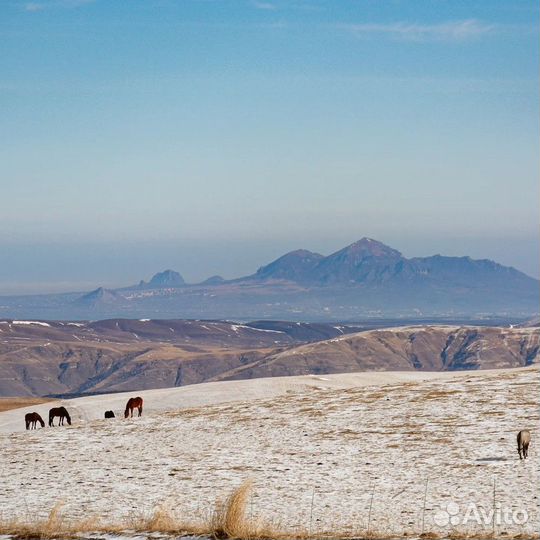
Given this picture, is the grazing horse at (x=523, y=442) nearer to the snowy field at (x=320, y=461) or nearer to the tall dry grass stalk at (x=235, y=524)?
the snowy field at (x=320, y=461)

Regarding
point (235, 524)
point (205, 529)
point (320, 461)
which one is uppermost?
point (235, 524)

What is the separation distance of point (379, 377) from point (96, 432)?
41257 millimetres

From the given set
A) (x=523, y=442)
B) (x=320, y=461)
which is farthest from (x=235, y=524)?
(x=523, y=442)

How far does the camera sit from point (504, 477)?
2784 centimetres

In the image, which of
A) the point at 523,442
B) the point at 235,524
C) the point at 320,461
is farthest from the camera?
the point at 320,461

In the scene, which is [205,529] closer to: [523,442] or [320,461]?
[320,461]

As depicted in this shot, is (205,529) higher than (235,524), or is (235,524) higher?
(235,524)

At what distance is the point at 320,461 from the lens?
32.5 metres

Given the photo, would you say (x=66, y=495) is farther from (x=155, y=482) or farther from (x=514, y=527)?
(x=514, y=527)

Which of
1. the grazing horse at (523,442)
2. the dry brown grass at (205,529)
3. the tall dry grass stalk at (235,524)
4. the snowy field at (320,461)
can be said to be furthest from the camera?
the grazing horse at (523,442)

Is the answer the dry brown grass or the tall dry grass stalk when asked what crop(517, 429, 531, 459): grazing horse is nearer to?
the dry brown grass

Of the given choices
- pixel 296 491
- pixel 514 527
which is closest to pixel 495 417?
pixel 296 491

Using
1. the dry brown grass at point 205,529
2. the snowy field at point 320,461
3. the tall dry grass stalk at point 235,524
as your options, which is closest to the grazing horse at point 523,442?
the snowy field at point 320,461

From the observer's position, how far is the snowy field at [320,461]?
24.7 m
